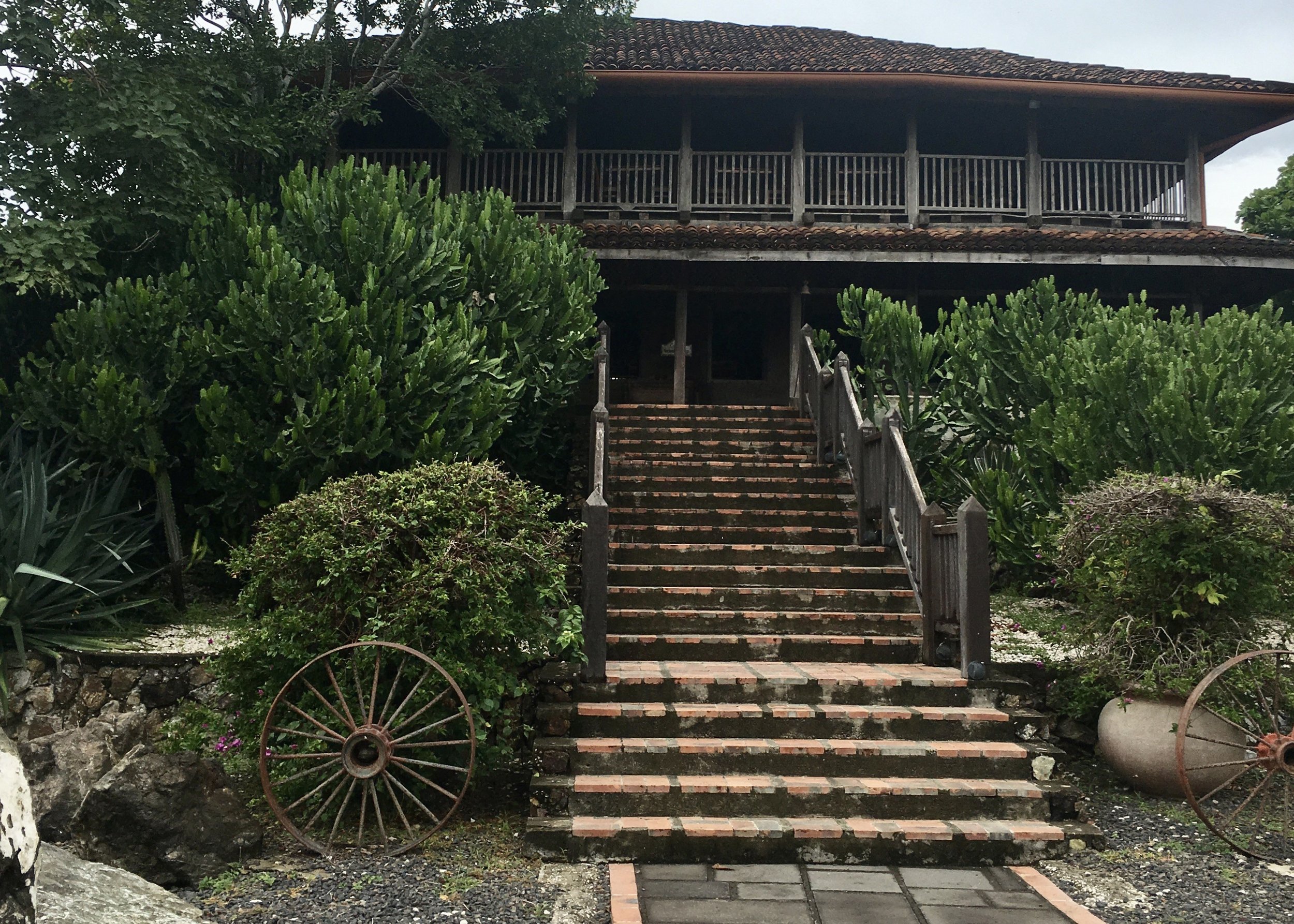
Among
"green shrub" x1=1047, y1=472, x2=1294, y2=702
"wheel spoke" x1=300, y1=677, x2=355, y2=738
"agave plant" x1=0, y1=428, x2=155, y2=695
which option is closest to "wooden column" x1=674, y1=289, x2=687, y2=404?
"agave plant" x1=0, y1=428, x2=155, y2=695

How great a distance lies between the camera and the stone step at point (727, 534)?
26.3 feet

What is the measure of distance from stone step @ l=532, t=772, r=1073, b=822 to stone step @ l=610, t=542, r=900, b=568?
2.69 meters

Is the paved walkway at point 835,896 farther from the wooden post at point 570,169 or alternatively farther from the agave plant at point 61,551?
the wooden post at point 570,169

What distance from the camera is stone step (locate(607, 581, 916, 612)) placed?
704 centimetres

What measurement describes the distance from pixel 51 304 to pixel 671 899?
7201mm

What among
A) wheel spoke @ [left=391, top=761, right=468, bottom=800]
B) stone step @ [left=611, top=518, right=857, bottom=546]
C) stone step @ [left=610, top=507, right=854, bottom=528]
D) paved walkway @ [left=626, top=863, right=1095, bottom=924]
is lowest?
paved walkway @ [left=626, top=863, right=1095, bottom=924]

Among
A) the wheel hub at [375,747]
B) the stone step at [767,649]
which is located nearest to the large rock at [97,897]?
the wheel hub at [375,747]

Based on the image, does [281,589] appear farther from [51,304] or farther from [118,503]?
[51,304]

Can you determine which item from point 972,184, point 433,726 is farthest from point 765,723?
point 972,184

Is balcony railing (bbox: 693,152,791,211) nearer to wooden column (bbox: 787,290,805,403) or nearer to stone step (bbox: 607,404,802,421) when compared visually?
wooden column (bbox: 787,290,805,403)

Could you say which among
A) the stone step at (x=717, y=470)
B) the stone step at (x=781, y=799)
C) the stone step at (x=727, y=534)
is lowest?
the stone step at (x=781, y=799)

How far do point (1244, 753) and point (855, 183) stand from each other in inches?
408

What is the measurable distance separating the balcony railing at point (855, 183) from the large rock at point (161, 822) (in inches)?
464

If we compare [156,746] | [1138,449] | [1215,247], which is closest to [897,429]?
[1138,449]
